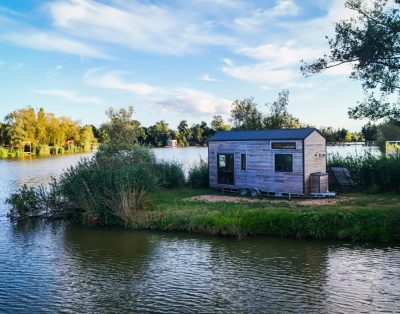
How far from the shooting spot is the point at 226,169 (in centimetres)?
2227

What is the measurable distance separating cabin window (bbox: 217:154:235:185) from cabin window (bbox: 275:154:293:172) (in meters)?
2.79

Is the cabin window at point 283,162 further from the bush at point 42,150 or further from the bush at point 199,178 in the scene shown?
the bush at point 42,150

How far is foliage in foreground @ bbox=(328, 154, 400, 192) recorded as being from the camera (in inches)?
796

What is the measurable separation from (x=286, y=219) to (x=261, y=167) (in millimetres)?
6207

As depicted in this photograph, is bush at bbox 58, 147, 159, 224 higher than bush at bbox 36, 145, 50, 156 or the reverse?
the reverse

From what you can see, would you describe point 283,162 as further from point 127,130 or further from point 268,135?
point 127,130

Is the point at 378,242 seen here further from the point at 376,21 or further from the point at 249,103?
the point at 249,103

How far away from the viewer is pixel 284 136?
64.5 feet

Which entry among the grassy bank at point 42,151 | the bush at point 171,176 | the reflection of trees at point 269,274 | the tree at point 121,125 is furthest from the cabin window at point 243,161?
the grassy bank at point 42,151

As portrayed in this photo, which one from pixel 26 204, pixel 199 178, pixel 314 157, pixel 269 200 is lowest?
pixel 26 204

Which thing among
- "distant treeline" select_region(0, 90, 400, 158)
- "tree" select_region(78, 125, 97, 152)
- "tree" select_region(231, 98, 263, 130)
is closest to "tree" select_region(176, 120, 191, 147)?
"distant treeline" select_region(0, 90, 400, 158)

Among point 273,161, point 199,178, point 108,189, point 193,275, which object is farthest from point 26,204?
point 273,161

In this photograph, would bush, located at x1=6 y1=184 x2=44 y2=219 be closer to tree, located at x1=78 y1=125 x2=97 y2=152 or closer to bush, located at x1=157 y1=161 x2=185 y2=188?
bush, located at x1=157 y1=161 x2=185 y2=188

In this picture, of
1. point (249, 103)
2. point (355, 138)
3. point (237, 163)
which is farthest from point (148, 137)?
point (237, 163)
